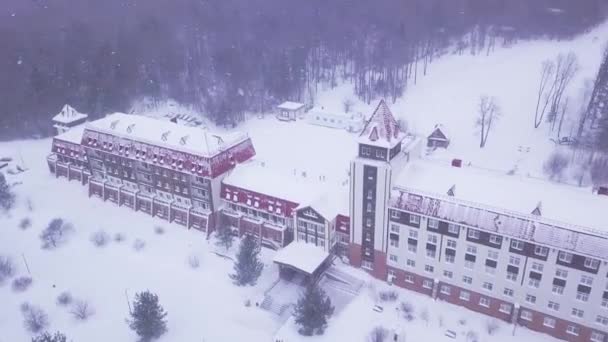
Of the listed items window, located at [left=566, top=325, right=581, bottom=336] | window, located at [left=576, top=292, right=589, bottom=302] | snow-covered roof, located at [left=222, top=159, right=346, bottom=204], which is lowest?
window, located at [left=566, top=325, right=581, bottom=336]

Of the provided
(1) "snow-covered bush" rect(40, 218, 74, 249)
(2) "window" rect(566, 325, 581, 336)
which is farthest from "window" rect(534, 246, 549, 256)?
(1) "snow-covered bush" rect(40, 218, 74, 249)

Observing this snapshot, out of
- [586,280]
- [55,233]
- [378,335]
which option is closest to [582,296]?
[586,280]

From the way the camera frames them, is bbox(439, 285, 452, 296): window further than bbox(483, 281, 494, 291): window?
Yes

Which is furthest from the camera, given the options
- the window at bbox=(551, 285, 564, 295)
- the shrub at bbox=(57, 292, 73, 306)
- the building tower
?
the shrub at bbox=(57, 292, 73, 306)

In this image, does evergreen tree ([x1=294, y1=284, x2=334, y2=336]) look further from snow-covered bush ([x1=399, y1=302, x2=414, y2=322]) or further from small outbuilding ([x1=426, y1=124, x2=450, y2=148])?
small outbuilding ([x1=426, y1=124, x2=450, y2=148])

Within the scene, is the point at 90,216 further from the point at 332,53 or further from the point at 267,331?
the point at 332,53

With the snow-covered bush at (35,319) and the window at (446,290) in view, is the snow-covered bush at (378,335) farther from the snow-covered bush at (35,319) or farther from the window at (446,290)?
the snow-covered bush at (35,319)

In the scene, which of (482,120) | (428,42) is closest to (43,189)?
(482,120)

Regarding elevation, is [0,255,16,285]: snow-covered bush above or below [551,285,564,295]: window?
below
